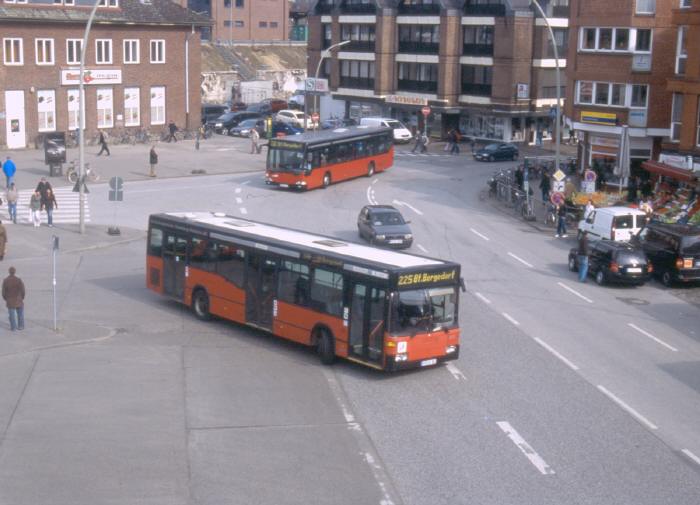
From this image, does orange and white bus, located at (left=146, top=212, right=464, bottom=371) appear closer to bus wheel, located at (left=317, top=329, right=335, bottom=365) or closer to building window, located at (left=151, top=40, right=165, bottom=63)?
bus wheel, located at (left=317, top=329, right=335, bottom=365)

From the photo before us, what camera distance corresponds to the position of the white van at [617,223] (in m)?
36.5

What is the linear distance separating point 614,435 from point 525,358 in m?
5.26

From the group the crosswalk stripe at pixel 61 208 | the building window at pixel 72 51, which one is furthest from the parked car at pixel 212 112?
the crosswalk stripe at pixel 61 208

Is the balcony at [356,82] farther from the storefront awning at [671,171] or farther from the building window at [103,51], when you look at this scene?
the storefront awning at [671,171]

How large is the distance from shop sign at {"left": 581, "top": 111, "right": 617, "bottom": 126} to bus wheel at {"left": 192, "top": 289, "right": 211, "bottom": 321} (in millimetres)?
31235

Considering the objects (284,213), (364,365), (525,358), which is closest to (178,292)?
(364,365)

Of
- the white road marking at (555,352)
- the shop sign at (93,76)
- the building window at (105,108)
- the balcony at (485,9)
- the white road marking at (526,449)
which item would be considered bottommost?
the white road marking at (555,352)

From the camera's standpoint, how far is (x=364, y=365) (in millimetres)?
21578

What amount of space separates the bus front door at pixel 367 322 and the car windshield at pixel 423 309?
0.28 meters

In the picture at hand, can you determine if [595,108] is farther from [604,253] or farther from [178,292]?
[178,292]

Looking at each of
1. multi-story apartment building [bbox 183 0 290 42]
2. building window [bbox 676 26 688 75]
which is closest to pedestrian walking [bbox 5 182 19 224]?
building window [bbox 676 26 688 75]

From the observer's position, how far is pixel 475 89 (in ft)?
255

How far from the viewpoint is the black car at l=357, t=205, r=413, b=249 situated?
36219mm

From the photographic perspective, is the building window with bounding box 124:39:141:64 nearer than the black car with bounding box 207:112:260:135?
Yes
